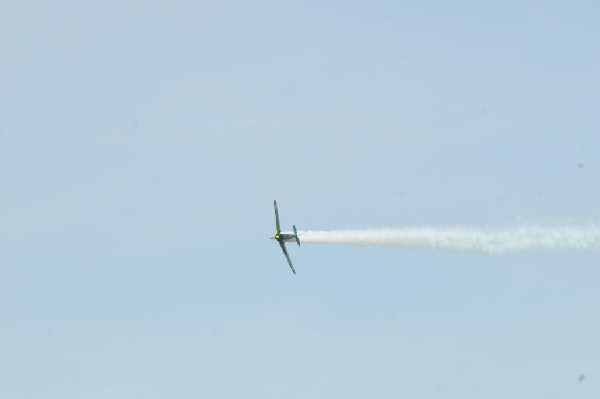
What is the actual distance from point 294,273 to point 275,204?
37.2ft

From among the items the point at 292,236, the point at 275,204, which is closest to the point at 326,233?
the point at 292,236

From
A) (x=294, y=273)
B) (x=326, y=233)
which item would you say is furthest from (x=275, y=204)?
(x=326, y=233)

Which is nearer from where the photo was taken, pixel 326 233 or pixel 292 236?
pixel 326 233

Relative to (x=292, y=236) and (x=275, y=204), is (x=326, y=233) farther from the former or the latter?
(x=275, y=204)

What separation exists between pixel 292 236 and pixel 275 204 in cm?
1142

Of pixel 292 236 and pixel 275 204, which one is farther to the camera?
pixel 275 204

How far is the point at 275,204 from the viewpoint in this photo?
15600cm

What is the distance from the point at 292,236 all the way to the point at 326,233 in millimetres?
10270

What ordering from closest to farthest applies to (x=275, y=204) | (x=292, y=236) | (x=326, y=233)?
(x=326, y=233), (x=292, y=236), (x=275, y=204)

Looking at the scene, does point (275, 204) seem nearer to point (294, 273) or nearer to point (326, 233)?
point (294, 273)

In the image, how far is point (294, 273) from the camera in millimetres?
152500

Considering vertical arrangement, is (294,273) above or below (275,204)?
below

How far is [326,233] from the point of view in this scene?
136750 millimetres

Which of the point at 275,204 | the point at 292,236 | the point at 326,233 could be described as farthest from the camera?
the point at 275,204
